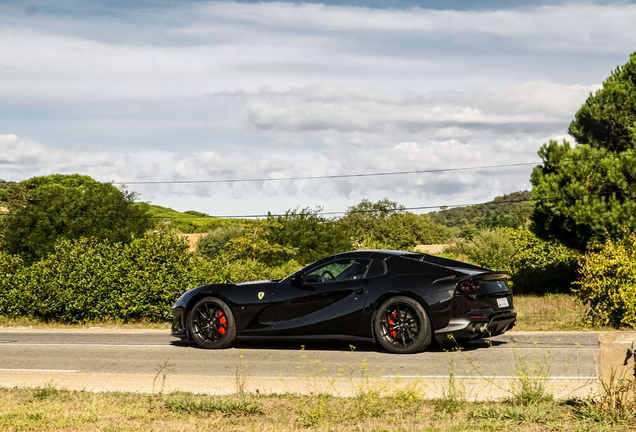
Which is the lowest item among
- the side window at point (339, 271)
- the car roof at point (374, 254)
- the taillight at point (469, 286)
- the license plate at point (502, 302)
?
the license plate at point (502, 302)

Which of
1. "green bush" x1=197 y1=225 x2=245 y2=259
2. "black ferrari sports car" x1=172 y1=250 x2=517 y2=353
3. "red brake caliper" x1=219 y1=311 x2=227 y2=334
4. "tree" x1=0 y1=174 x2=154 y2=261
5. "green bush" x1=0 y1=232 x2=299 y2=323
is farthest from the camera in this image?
"green bush" x1=197 y1=225 x2=245 y2=259

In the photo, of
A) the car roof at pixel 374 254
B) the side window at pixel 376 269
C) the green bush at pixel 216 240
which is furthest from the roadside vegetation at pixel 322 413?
the green bush at pixel 216 240

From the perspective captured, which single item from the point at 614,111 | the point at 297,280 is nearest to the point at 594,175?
the point at 614,111

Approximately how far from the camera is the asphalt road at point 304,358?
8195 millimetres

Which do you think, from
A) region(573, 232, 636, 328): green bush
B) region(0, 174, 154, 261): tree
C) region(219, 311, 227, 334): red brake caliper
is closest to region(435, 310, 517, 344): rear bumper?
region(219, 311, 227, 334): red brake caliper

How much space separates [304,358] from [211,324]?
6.53 feet

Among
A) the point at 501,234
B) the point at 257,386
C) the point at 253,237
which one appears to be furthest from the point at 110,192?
the point at 257,386

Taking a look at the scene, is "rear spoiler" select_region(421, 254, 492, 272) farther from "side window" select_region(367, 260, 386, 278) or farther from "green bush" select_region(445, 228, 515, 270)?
"green bush" select_region(445, 228, 515, 270)

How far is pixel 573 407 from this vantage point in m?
5.87

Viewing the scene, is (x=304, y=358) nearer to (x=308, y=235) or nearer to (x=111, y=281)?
(x=111, y=281)

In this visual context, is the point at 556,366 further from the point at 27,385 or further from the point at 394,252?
the point at 27,385

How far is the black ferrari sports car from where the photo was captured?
30.1 ft

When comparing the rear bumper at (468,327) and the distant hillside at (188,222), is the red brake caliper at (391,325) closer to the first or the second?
the rear bumper at (468,327)

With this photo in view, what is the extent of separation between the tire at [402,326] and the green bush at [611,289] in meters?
5.79
